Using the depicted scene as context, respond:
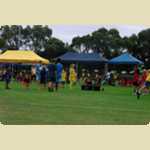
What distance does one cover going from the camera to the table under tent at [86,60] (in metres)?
27.0

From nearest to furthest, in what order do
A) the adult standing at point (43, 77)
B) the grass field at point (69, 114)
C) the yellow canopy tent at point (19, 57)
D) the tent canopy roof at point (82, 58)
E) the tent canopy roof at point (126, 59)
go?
1. the grass field at point (69, 114)
2. the adult standing at point (43, 77)
3. the yellow canopy tent at point (19, 57)
4. the tent canopy roof at point (126, 59)
5. the tent canopy roof at point (82, 58)

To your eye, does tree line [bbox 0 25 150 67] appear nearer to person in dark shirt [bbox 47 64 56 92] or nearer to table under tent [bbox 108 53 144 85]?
table under tent [bbox 108 53 144 85]

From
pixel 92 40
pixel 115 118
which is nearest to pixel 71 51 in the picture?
pixel 92 40

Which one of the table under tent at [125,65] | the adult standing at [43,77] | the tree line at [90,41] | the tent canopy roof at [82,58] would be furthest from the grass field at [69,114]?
the tent canopy roof at [82,58]

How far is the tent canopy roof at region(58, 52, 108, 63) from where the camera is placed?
2672cm

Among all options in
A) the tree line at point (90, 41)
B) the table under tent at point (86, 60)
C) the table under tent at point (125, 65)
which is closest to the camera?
the tree line at point (90, 41)

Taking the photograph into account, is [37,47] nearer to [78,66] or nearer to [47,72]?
[47,72]

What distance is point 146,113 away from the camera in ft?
45.3

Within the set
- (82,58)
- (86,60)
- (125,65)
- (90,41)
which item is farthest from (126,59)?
(125,65)

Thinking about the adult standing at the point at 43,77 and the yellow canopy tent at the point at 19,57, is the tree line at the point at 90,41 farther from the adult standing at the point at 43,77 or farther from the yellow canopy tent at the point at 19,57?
the adult standing at the point at 43,77

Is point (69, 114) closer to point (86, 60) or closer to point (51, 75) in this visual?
point (51, 75)

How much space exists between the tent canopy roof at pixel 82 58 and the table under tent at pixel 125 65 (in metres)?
0.60

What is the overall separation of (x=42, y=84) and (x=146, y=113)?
465 inches

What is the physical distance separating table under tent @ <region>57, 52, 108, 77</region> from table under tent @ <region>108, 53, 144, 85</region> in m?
0.57
